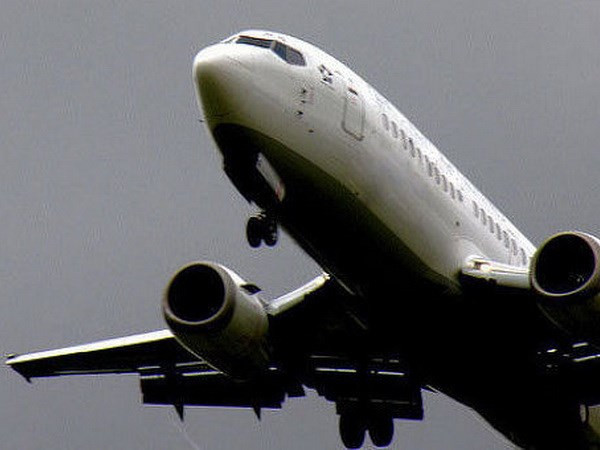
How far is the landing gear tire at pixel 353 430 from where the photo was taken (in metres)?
36.8

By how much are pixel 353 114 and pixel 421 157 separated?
209 centimetres

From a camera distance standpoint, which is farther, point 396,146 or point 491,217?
point 491,217

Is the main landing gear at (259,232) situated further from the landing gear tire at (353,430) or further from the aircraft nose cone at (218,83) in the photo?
the landing gear tire at (353,430)

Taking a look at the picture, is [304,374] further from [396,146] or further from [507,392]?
[396,146]

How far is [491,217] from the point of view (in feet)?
109

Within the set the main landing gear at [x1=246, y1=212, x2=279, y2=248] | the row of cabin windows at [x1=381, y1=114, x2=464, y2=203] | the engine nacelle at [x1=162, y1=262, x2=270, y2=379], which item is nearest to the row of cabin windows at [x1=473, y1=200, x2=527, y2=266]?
the row of cabin windows at [x1=381, y1=114, x2=464, y2=203]

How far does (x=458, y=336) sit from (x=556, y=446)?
4923 mm

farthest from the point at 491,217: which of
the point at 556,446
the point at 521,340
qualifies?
the point at 556,446

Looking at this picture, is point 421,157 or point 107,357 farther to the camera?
point 107,357

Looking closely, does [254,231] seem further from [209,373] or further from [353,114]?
[209,373]

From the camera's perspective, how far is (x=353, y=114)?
97.5ft

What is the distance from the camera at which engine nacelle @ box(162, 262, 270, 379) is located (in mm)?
31875

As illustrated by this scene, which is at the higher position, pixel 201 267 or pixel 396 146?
pixel 396 146

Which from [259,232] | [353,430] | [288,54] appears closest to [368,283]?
[259,232]
